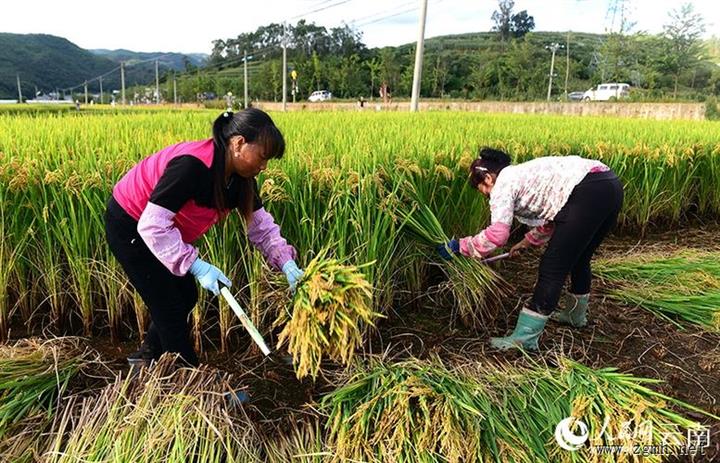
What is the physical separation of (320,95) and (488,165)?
125ft

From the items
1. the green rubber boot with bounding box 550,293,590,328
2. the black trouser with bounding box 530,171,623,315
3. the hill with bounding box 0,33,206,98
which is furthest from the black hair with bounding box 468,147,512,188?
the hill with bounding box 0,33,206,98

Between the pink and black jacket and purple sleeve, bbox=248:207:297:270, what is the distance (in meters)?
0.05

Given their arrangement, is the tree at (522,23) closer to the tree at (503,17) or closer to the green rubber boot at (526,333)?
the tree at (503,17)

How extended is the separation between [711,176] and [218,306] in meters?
4.78

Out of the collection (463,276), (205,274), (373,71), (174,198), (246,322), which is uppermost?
(373,71)

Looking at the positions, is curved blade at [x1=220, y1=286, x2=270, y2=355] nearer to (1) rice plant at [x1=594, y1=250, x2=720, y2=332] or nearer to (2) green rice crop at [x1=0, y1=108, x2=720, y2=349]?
(2) green rice crop at [x1=0, y1=108, x2=720, y2=349]

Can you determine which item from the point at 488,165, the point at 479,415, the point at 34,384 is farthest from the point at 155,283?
the point at 488,165

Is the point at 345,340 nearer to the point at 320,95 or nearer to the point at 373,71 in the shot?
the point at 373,71

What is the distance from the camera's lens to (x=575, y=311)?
2582 mm

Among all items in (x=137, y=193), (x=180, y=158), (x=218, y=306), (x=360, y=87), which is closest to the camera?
(x=180, y=158)

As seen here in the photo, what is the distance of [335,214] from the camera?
7.22ft

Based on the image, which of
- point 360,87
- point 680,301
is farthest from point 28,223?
point 360,87

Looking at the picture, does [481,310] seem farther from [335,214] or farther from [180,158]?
[180,158]

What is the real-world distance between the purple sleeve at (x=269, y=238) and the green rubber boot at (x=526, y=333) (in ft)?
3.60
